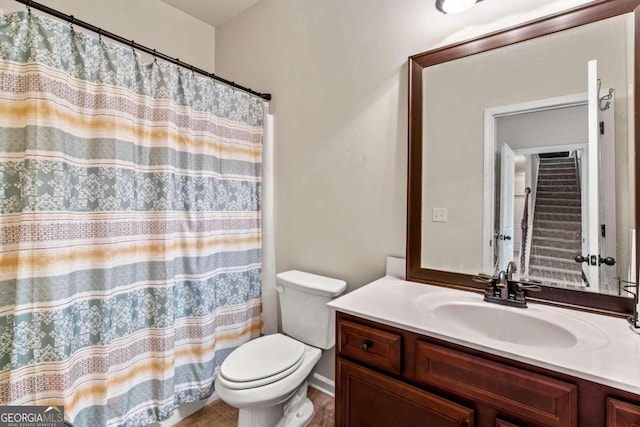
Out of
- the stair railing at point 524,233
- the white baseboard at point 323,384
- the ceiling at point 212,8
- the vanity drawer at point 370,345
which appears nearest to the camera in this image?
the vanity drawer at point 370,345

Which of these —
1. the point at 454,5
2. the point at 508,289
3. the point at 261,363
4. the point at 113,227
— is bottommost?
the point at 261,363

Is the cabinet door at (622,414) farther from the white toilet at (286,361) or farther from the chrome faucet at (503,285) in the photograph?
the white toilet at (286,361)

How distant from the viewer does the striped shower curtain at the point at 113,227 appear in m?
1.17

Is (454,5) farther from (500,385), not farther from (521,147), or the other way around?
(500,385)

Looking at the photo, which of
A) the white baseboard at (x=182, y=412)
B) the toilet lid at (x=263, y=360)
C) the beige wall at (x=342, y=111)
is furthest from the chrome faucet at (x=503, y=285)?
the white baseboard at (x=182, y=412)

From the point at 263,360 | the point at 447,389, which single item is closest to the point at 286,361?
the point at 263,360

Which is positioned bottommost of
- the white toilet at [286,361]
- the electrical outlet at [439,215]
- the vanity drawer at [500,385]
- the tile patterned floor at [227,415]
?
the tile patterned floor at [227,415]

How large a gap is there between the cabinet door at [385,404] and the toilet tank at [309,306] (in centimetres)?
45

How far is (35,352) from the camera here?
1.19 m

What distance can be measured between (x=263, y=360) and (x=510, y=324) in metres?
1.11

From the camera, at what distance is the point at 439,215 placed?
1.49m

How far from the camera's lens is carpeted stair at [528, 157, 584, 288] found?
117cm

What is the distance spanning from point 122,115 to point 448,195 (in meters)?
1.63

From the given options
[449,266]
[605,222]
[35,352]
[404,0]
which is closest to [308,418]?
[449,266]
